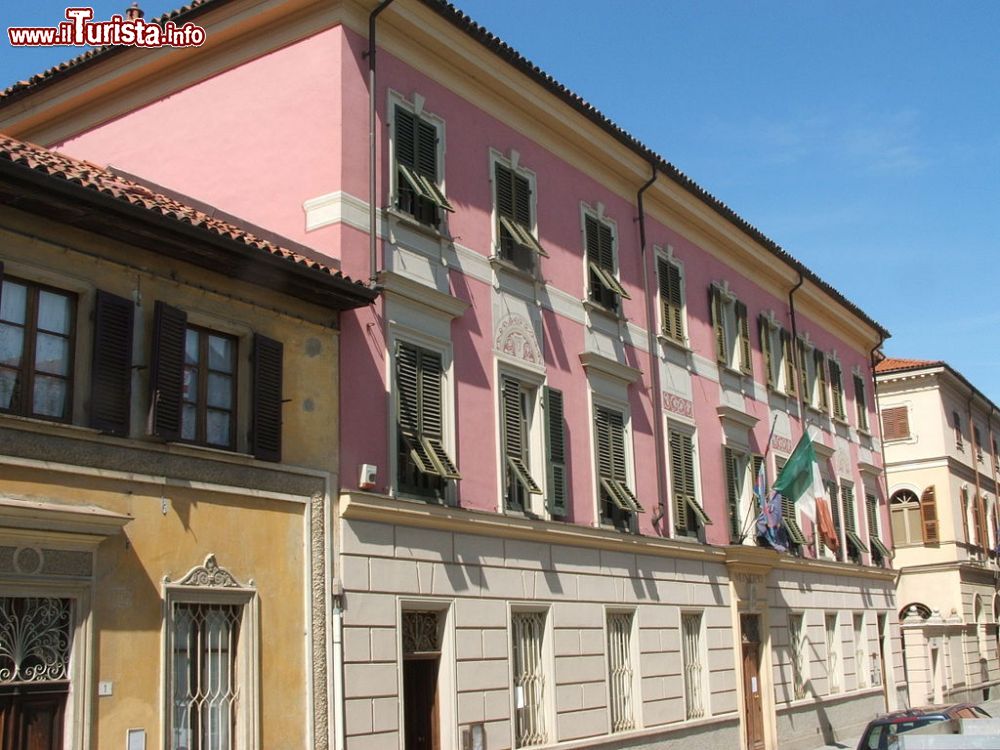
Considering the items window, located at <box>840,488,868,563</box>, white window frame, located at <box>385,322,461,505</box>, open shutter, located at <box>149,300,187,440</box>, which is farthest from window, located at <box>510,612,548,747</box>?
window, located at <box>840,488,868,563</box>

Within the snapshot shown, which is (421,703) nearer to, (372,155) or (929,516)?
(372,155)

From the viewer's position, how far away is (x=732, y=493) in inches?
968

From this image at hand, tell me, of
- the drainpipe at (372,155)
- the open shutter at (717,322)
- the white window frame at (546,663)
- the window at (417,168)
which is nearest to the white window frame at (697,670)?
the white window frame at (546,663)

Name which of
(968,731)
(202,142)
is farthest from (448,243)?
(968,731)

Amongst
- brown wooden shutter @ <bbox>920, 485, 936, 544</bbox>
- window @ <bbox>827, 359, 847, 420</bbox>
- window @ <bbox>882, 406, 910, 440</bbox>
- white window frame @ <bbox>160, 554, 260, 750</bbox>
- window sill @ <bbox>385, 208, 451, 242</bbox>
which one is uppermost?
window @ <bbox>882, 406, 910, 440</bbox>

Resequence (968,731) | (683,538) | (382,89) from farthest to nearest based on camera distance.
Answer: (683,538), (382,89), (968,731)

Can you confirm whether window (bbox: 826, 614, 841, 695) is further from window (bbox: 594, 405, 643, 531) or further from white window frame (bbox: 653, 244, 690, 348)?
window (bbox: 594, 405, 643, 531)

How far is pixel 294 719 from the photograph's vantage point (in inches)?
521

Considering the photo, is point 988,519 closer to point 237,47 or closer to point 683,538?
point 683,538

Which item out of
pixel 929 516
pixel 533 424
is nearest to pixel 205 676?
pixel 533 424

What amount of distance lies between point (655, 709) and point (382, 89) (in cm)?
1102

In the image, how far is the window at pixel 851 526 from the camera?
102 feet

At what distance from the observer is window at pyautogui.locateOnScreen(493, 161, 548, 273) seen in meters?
18.3

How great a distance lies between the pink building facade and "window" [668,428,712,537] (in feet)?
0.27
